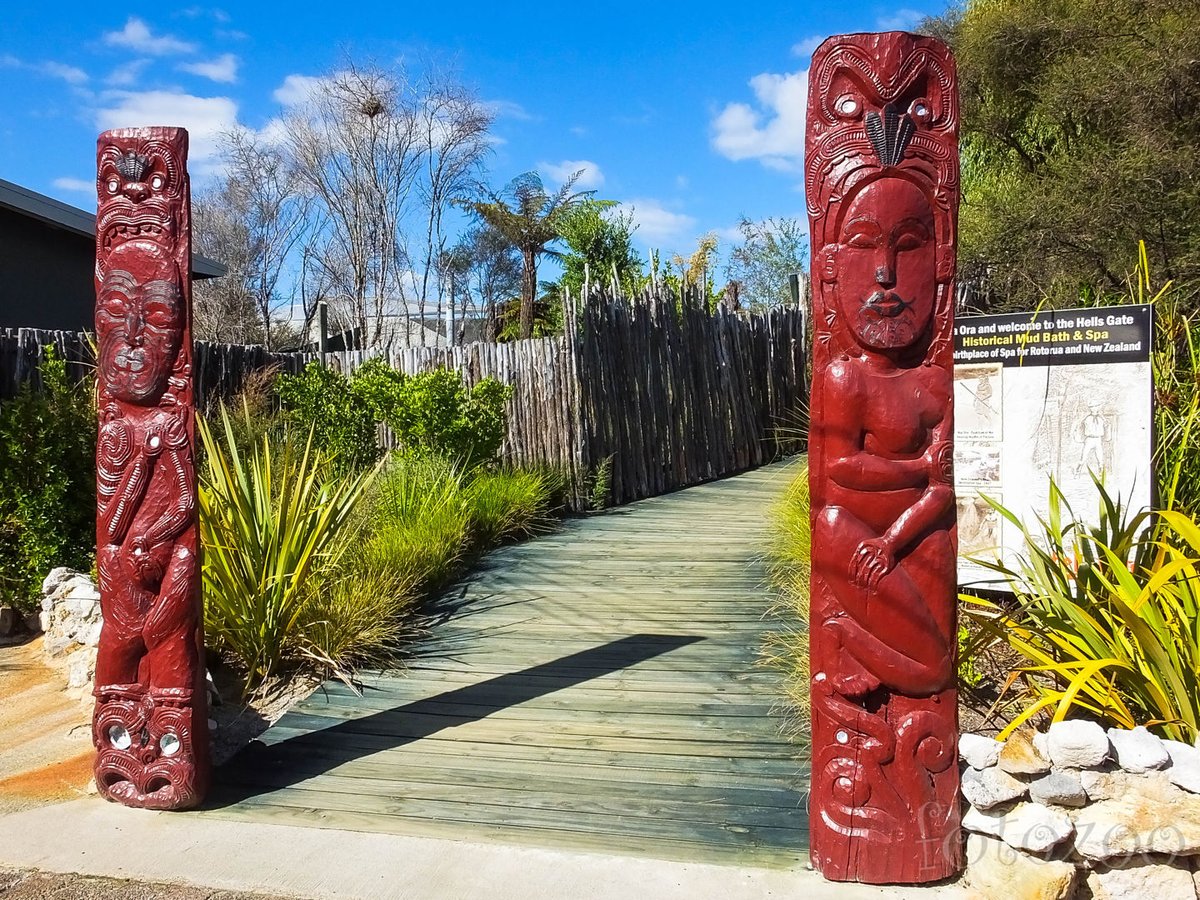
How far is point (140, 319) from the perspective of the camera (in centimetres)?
361

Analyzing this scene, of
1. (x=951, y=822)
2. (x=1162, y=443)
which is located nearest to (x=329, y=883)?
(x=951, y=822)

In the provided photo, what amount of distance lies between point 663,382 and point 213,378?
5219 mm

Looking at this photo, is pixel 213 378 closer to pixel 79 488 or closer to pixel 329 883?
pixel 79 488

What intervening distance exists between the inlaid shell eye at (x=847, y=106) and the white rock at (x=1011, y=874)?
7.81 ft

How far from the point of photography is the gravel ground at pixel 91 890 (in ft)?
9.86

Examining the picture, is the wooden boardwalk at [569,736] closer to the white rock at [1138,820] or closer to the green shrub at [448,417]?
the white rock at [1138,820]

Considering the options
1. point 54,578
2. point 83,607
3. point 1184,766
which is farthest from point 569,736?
point 54,578

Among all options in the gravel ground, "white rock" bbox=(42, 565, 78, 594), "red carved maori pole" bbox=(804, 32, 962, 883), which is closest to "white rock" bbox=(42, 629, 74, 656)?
"white rock" bbox=(42, 565, 78, 594)

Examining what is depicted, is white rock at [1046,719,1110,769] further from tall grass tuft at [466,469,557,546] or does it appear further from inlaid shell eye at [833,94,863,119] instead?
tall grass tuft at [466,469,557,546]

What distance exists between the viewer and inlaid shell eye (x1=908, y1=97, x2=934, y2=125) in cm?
289

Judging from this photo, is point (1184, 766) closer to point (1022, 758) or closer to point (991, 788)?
point (1022, 758)

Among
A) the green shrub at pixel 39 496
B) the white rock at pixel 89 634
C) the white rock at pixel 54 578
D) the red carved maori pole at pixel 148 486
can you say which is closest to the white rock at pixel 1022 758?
the red carved maori pole at pixel 148 486

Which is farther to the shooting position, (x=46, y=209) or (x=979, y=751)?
(x=46, y=209)

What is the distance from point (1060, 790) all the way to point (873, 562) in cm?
91
